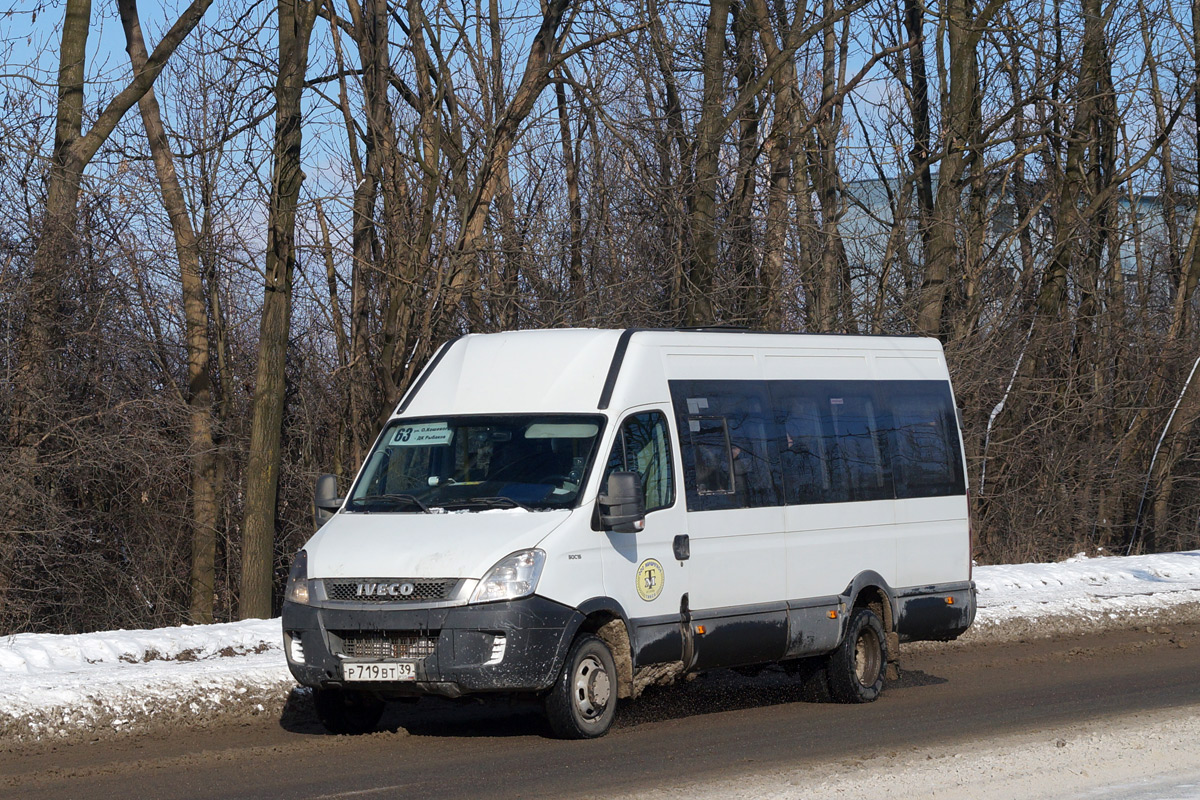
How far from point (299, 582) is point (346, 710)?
98 centimetres

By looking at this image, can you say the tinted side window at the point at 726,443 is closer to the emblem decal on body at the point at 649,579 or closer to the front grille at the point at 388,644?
the emblem decal on body at the point at 649,579

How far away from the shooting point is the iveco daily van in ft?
29.0

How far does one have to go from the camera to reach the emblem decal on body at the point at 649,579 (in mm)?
9555

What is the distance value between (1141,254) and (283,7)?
69.4ft

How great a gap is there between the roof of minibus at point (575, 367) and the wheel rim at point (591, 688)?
1606 mm

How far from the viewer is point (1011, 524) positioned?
2517cm

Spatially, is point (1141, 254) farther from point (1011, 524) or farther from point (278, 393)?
point (278, 393)

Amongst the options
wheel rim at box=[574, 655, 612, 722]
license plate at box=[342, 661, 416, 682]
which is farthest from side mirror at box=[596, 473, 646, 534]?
license plate at box=[342, 661, 416, 682]

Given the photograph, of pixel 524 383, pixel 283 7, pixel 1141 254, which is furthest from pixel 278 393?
pixel 1141 254

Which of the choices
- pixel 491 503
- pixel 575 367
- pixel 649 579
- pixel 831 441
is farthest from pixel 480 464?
pixel 831 441

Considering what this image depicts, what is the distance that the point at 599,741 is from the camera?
9234mm

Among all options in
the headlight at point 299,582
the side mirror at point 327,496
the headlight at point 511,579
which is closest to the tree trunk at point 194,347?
the side mirror at point 327,496

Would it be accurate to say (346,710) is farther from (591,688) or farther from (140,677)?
(591,688)

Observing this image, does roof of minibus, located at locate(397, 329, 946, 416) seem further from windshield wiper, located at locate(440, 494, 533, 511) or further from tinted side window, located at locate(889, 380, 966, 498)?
tinted side window, located at locate(889, 380, 966, 498)
